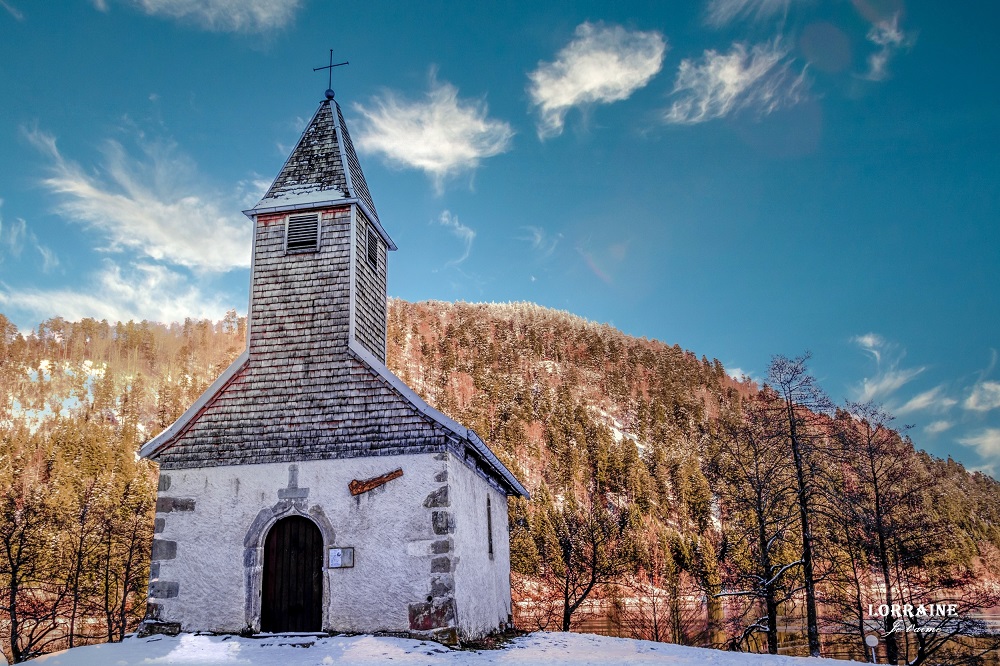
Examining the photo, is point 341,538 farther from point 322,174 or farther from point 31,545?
point 31,545

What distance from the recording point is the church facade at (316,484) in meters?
12.2

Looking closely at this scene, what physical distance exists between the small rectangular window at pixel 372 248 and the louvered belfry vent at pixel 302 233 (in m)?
1.30

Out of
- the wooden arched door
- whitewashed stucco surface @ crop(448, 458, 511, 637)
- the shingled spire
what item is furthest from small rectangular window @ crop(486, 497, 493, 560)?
the shingled spire

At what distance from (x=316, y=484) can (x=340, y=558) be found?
1.44 metres

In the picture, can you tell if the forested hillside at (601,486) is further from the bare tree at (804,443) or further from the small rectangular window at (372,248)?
the small rectangular window at (372,248)

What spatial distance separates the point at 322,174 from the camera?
16.2 m

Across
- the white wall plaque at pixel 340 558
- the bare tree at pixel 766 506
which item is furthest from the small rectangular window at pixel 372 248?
the bare tree at pixel 766 506

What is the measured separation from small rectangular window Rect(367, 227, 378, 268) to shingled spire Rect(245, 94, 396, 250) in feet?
0.69

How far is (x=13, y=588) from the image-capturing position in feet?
53.8

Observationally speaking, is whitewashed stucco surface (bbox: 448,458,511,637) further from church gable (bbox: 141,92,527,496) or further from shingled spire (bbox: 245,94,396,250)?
shingled spire (bbox: 245,94,396,250)

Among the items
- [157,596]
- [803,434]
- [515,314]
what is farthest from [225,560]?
[515,314]

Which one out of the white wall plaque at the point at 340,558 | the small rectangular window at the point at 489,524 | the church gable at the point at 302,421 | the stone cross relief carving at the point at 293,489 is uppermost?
the church gable at the point at 302,421

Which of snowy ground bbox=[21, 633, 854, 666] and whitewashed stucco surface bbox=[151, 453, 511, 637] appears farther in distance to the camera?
whitewashed stucco surface bbox=[151, 453, 511, 637]

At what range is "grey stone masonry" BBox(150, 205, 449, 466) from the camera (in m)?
13.1
